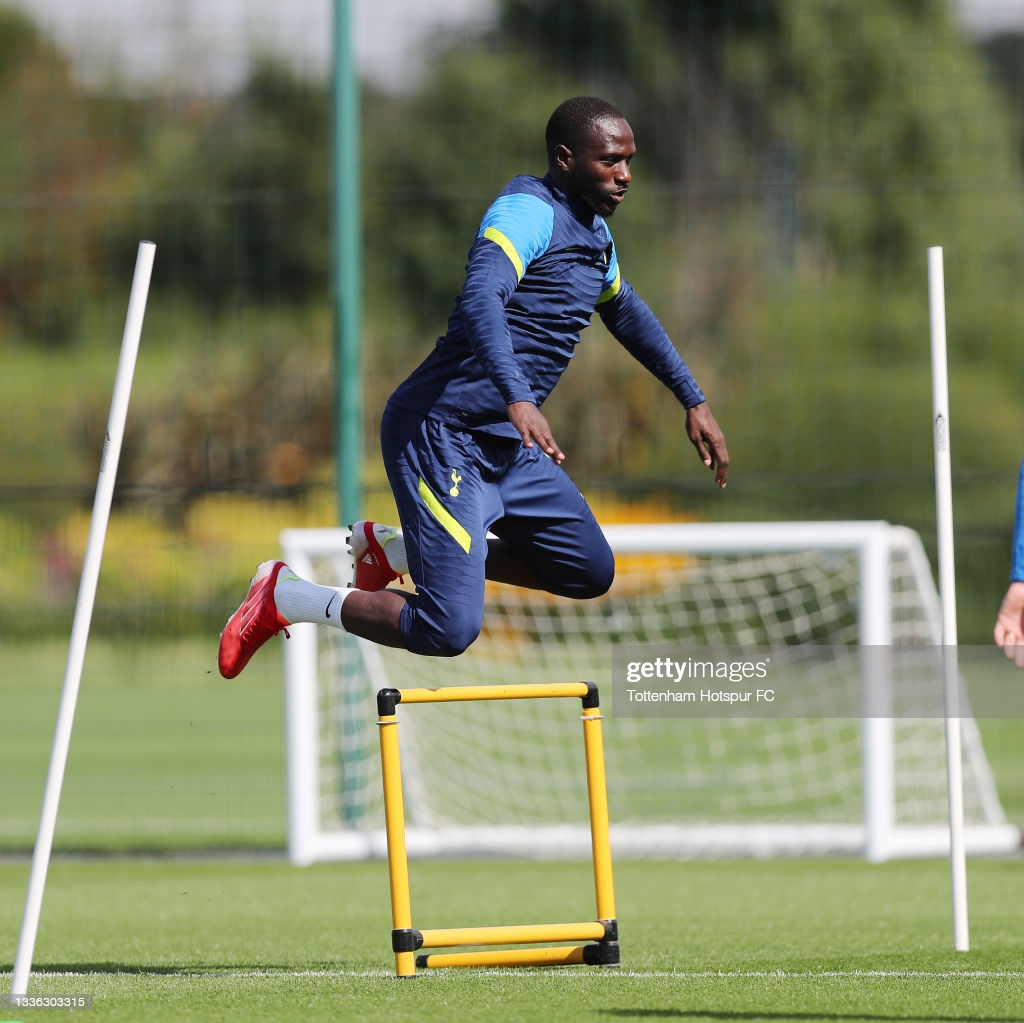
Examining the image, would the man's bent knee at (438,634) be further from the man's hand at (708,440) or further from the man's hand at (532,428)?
the man's hand at (708,440)

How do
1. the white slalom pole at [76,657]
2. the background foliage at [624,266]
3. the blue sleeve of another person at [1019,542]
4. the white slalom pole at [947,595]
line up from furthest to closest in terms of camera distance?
the background foliage at [624,266] → the blue sleeve of another person at [1019,542] → the white slalom pole at [947,595] → the white slalom pole at [76,657]

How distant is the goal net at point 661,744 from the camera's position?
900 centimetres

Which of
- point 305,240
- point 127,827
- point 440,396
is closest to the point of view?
point 440,396

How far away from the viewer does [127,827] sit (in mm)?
10750

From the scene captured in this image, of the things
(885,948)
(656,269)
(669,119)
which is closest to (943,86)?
(669,119)

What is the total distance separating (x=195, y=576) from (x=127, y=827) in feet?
5.38

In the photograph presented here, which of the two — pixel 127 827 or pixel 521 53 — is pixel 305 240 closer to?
pixel 521 53

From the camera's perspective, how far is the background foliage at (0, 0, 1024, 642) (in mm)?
Result: 12453

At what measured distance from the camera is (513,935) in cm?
524

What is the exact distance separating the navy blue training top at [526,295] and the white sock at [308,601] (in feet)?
2.14

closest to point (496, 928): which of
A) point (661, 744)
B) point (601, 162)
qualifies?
point (601, 162)

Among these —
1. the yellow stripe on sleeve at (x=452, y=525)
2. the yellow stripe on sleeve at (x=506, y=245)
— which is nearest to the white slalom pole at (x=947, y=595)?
the yellow stripe on sleeve at (x=506, y=245)

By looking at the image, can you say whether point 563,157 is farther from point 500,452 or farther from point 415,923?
point 415,923

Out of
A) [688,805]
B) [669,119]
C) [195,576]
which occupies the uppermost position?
[669,119]
